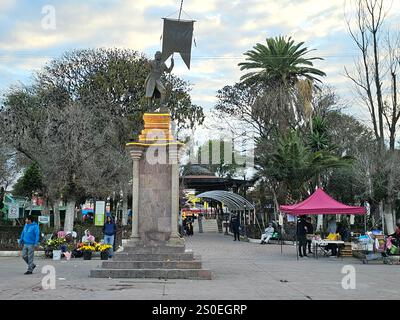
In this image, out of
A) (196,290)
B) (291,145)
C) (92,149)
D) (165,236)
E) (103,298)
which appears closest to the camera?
(103,298)

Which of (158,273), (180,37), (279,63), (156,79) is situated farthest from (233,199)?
(158,273)

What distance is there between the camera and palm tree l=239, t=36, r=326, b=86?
141ft

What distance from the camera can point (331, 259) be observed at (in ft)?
71.8

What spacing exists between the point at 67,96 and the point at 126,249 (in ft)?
91.0

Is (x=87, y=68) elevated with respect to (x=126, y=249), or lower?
elevated

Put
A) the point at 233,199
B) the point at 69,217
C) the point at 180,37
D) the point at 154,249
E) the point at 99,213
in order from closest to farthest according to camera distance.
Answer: the point at 154,249 → the point at 180,37 → the point at 99,213 → the point at 69,217 → the point at 233,199

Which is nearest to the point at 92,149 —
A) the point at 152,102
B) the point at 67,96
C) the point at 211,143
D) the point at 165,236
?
the point at 67,96

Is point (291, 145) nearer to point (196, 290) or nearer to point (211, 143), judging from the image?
point (196, 290)

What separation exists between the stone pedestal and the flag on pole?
7.50ft

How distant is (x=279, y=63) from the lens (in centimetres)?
4312

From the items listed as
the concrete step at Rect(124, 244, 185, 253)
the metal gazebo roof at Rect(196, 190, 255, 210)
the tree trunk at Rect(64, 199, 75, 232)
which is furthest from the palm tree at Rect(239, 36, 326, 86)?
the concrete step at Rect(124, 244, 185, 253)

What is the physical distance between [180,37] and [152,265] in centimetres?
690

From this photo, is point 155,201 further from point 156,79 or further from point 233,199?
point 233,199

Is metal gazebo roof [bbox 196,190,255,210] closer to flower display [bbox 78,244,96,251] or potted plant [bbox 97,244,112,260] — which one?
flower display [bbox 78,244,96,251]
